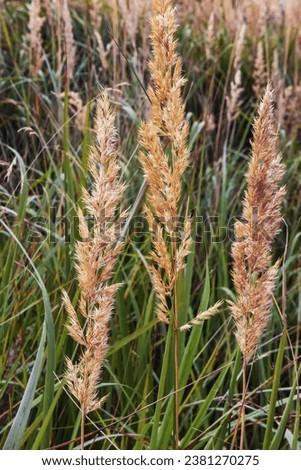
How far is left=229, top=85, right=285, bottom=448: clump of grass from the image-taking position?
1.20 meters

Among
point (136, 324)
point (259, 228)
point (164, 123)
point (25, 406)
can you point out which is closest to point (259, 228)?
point (259, 228)

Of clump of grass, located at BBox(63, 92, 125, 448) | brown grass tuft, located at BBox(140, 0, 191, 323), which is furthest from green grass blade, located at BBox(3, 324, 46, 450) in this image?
brown grass tuft, located at BBox(140, 0, 191, 323)

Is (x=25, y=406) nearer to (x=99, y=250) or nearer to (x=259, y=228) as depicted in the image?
(x=99, y=250)

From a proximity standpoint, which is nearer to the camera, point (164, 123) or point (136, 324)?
point (164, 123)

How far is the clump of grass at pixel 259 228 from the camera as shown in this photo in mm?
1204

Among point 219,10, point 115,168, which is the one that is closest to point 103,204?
point 115,168

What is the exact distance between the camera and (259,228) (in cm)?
125

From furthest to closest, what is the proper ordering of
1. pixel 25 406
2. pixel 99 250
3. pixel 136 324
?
pixel 136 324
pixel 25 406
pixel 99 250

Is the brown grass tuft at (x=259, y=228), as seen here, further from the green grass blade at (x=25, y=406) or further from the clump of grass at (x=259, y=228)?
the green grass blade at (x=25, y=406)

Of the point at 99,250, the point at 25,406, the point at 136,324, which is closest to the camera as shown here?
the point at 99,250

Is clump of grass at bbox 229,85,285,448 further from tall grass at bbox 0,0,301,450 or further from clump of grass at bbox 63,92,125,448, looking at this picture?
clump of grass at bbox 63,92,125,448

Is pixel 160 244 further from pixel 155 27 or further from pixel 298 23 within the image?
pixel 298 23

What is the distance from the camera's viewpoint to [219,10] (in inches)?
195

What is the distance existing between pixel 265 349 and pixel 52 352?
1104 millimetres
